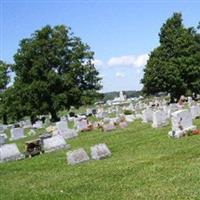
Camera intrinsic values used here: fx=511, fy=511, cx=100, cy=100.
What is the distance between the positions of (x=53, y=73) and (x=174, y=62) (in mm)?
15924

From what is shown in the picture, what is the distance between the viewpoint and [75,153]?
15.9 metres

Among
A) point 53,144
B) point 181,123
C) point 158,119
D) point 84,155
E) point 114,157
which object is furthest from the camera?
point 158,119

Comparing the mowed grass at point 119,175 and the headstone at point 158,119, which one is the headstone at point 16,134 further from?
the mowed grass at point 119,175

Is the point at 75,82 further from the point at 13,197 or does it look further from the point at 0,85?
the point at 13,197

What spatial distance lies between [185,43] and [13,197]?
53583 mm

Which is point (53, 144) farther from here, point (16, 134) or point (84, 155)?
point (16, 134)

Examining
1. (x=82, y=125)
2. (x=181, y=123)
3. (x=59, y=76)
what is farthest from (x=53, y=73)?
(x=181, y=123)

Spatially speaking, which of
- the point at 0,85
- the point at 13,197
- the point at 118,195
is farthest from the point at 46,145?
the point at 0,85

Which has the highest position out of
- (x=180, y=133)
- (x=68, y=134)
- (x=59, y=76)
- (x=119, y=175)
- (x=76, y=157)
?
(x=59, y=76)

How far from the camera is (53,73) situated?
54.7 m

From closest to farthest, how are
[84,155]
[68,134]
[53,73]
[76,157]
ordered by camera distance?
[76,157], [84,155], [68,134], [53,73]

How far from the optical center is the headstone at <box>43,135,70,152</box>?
830 inches

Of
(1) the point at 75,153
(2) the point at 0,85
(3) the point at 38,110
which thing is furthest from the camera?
(2) the point at 0,85

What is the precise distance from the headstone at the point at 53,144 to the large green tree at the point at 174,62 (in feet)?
132
